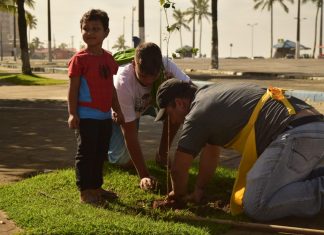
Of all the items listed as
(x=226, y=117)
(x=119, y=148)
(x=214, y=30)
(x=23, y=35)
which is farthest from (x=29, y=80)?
(x=226, y=117)

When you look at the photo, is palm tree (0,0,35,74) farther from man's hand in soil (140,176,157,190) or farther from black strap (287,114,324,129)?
black strap (287,114,324,129)

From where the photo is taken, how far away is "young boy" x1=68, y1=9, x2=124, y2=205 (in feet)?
13.6

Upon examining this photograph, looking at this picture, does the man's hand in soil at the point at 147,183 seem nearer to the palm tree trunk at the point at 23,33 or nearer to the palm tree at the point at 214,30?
the palm tree trunk at the point at 23,33

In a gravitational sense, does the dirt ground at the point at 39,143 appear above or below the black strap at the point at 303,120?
below

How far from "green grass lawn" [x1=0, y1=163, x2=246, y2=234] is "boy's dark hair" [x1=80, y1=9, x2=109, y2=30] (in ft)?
4.87

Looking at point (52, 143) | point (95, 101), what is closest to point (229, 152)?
point (52, 143)

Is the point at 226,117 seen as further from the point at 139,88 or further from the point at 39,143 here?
the point at 39,143

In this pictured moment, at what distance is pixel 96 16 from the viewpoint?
4215 millimetres

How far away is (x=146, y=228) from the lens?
355cm

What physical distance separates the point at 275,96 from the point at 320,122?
42 centimetres

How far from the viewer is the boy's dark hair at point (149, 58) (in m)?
4.41

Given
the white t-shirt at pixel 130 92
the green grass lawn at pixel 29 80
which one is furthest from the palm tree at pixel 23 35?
the white t-shirt at pixel 130 92

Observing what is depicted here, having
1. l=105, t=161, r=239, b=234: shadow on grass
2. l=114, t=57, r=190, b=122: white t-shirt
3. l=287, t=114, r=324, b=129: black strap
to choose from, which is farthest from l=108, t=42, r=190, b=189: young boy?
l=287, t=114, r=324, b=129: black strap

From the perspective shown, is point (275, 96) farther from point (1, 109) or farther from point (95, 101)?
point (1, 109)
